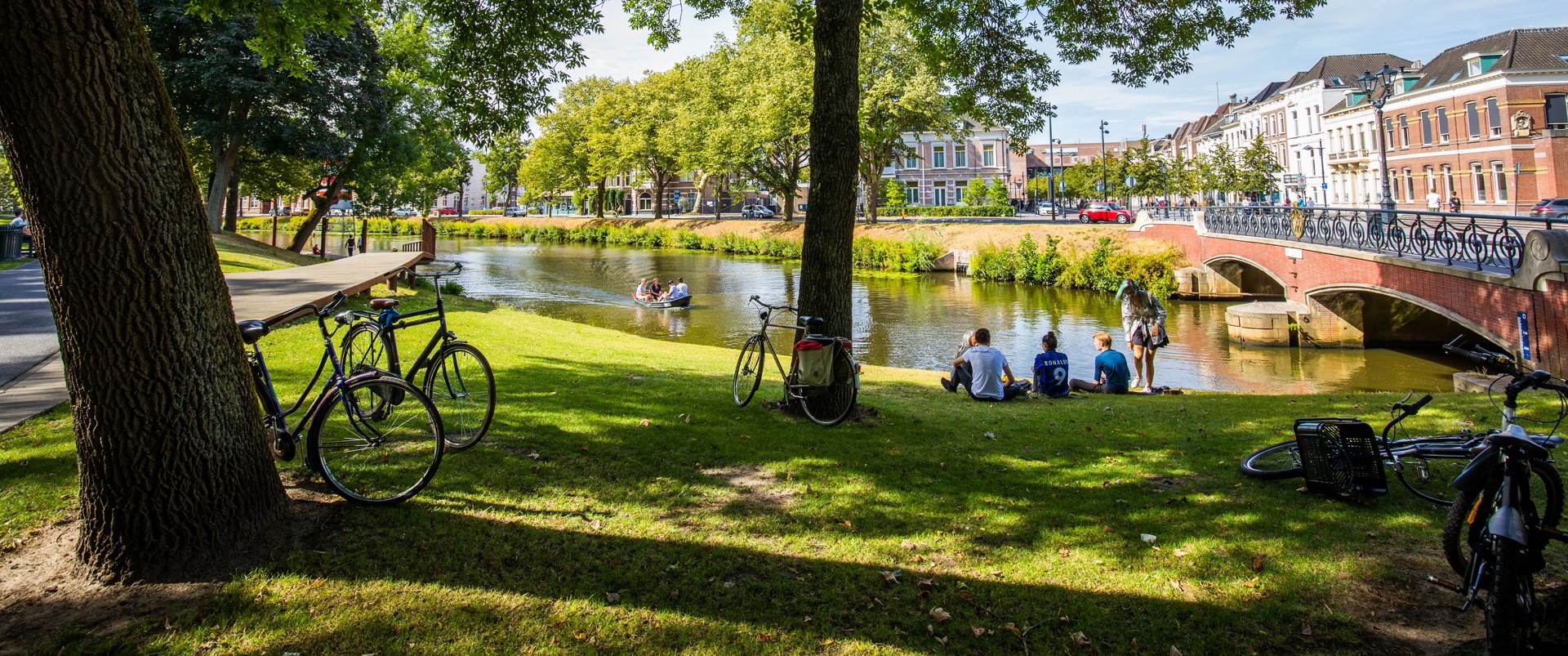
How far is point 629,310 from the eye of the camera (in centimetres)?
2898

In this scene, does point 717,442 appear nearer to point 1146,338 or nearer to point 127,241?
point 127,241

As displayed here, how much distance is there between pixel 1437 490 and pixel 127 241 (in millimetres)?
7398

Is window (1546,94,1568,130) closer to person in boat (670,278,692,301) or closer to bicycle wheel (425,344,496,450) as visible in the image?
person in boat (670,278,692,301)

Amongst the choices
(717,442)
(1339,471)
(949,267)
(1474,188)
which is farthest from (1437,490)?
(1474,188)

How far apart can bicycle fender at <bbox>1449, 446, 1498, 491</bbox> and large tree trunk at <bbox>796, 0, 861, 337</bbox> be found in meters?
4.50

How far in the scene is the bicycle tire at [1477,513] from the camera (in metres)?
3.96

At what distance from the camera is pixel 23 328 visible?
11.8 metres

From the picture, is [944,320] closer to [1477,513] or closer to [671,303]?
[671,303]

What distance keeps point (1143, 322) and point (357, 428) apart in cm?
1155

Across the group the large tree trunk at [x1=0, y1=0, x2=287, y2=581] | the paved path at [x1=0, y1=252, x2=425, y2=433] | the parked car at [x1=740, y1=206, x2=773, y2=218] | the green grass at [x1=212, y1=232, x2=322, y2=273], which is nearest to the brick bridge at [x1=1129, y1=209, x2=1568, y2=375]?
the large tree trunk at [x1=0, y1=0, x2=287, y2=581]

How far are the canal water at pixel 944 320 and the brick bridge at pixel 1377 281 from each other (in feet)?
2.99

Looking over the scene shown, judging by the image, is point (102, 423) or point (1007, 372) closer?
point (102, 423)

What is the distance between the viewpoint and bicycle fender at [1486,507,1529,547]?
3.51m

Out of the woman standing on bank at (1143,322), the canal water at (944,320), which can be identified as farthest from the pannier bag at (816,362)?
the canal water at (944,320)
